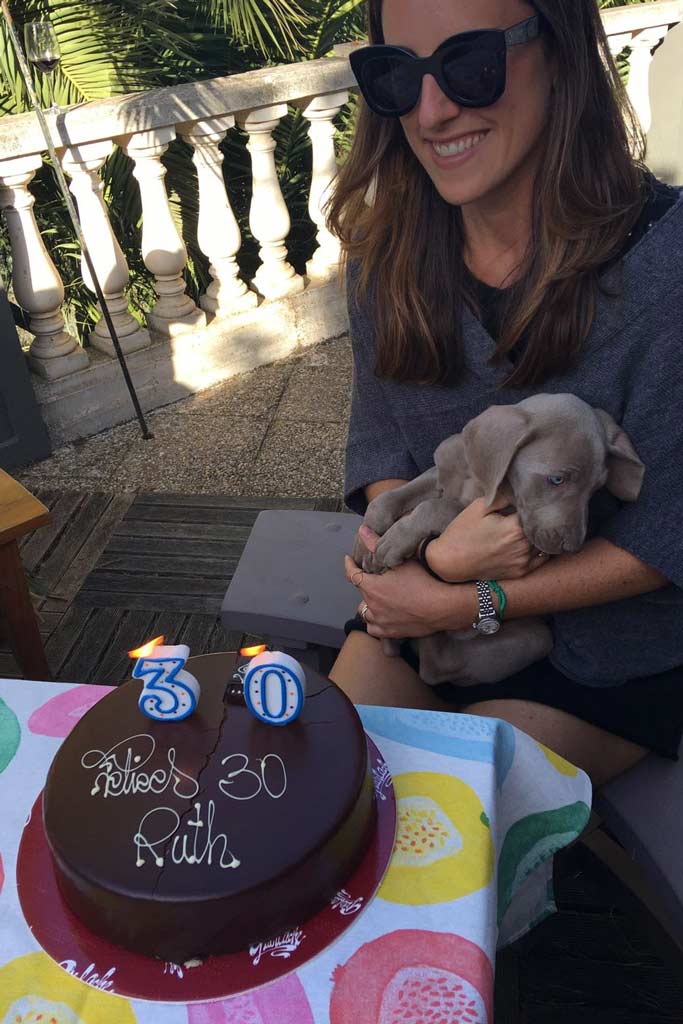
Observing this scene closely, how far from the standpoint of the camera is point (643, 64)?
4.35 metres

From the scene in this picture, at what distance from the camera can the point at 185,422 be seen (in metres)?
3.62

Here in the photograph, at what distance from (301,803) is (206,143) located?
3298 mm

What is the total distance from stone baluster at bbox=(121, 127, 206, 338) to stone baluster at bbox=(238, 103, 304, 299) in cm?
39

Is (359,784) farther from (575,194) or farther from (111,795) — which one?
(575,194)

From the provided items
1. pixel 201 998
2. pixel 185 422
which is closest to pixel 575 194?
pixel 201 998

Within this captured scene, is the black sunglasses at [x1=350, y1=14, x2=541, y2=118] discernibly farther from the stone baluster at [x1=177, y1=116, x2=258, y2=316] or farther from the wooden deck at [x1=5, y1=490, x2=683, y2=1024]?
Answer: the stone baluster at [x1=177, y1=116, x2=258, y2=316]

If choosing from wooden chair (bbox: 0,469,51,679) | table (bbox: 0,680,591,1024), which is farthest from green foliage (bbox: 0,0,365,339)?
table (bbox: 0,680,591,1024)

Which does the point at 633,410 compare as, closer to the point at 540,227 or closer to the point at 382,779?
the point at 540,227

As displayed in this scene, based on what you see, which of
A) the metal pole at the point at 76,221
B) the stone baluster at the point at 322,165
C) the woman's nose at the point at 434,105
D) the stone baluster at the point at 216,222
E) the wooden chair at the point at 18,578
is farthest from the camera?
the stone baluster at the point at 322,165

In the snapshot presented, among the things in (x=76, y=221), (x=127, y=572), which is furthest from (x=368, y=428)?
(x=76, y=221)

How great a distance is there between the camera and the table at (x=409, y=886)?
2.49 ft

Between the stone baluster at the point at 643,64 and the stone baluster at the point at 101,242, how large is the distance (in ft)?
9.04

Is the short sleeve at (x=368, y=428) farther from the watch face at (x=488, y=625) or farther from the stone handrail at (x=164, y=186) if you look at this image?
the stone handrail at (x=164, y=186)

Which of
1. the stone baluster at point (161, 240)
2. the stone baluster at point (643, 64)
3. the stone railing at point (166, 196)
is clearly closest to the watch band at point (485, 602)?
the stone railing at point (166, 196)
